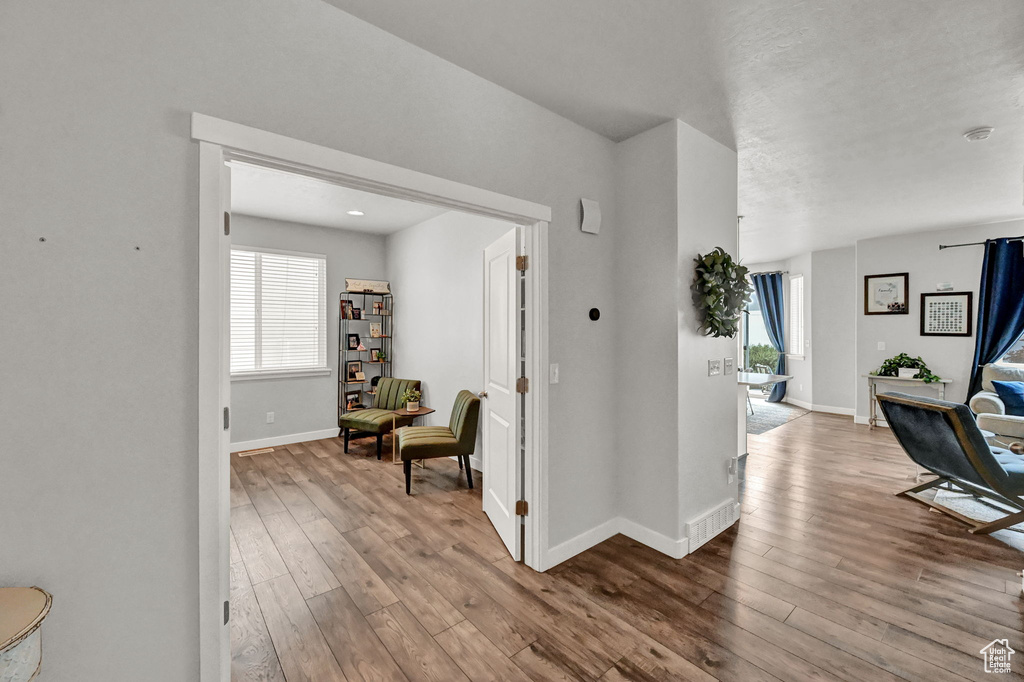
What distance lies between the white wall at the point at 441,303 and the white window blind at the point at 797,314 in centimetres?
657

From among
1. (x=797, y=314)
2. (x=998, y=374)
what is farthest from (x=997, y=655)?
(x=797, y=314)

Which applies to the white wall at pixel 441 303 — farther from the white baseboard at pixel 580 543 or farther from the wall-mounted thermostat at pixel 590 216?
the white baseboard at pixel 580 543

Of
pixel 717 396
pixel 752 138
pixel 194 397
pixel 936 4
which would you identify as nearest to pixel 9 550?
pixel 194 397

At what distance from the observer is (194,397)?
1517 millimetres

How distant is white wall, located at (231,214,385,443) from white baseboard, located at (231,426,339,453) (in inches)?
1.5

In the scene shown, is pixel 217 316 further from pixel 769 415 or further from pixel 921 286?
pixel 921 286

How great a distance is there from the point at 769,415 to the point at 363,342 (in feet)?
21.6

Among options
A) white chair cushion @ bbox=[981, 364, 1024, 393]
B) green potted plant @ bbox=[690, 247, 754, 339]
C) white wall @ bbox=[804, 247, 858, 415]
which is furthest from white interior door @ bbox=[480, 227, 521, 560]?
white wall @ bbox=[804, 247, 858, 415]

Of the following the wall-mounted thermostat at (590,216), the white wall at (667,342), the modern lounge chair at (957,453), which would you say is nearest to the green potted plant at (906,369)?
the modern lounge chair at (957,453)

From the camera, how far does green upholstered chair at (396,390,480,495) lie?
148 inches

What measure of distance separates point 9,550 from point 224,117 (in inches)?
58.8

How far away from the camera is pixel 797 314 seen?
801 cm

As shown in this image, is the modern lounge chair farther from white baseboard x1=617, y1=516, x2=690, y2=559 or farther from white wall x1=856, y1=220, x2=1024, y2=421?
white wall x1=856, y1=220, x2=1024, y2=421

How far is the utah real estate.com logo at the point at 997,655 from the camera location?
1803 mm
